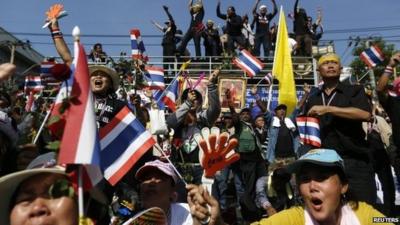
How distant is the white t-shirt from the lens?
3777 millimetres

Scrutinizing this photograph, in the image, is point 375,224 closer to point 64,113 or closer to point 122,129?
point 122,129

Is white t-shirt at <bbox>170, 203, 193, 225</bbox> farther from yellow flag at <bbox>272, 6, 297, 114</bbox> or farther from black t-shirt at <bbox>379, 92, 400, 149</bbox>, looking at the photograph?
yellow flag at <bbox>272, 6, 297, 114</bbox>

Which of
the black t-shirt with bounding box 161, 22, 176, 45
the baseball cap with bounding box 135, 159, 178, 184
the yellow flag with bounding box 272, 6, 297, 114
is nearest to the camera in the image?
the baseball cap with bounding box 135, 159, 178, 184

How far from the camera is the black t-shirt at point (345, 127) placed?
4.45 meters

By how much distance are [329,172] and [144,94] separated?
574 centimetres

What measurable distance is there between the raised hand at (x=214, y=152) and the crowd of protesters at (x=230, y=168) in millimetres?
68

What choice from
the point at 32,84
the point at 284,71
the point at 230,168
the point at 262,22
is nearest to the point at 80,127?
the point at 230,168

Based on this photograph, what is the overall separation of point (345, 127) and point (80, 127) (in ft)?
9.46

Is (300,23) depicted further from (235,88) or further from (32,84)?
(32,84)

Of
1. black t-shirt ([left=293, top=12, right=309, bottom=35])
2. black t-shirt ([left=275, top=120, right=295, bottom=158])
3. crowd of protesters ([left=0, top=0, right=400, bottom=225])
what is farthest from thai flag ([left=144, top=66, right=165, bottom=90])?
black t-shirt ([left=293, top=12, right=309, bottom=35])

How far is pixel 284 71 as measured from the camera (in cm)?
1143

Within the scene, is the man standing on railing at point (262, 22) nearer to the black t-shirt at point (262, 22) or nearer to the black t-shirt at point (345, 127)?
the black t-shirt at point (262, 22)

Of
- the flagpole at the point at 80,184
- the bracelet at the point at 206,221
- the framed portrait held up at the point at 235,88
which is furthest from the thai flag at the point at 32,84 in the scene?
the framed portrait held up at the point at 235,88

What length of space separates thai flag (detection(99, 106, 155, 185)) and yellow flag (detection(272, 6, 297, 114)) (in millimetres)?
6614
